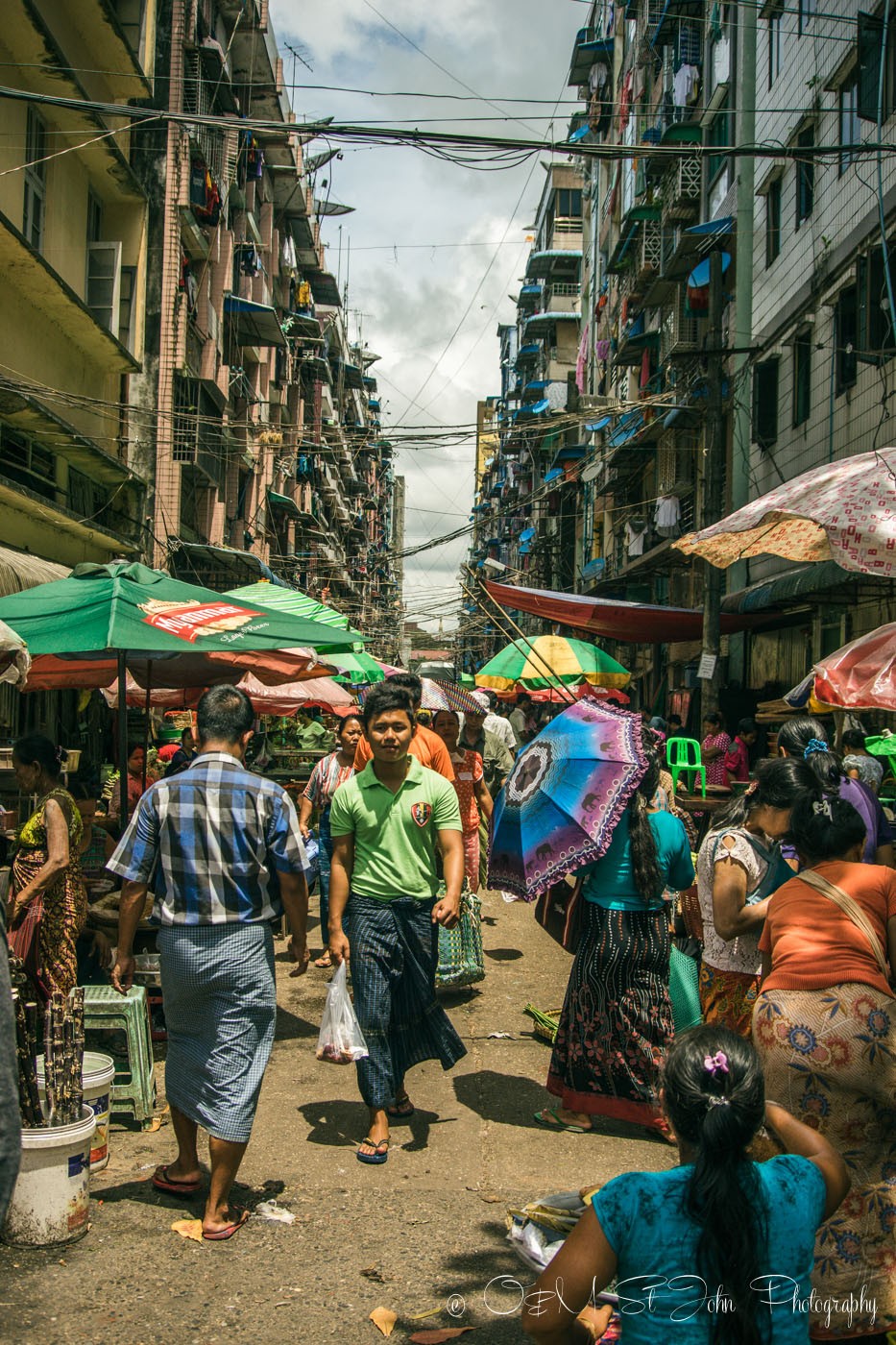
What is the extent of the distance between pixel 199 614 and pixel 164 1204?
126 inches

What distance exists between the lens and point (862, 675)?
569 cm

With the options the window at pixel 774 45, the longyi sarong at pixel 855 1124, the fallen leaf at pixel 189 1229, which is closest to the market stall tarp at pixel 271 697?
the fallen leaf at pixel 189 1229

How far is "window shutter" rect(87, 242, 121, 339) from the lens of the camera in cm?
1891

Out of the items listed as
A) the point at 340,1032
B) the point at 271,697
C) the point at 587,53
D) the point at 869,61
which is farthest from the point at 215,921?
the point at 587,53

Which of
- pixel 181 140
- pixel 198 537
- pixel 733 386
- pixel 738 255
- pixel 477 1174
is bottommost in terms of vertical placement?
pixel 477 1174

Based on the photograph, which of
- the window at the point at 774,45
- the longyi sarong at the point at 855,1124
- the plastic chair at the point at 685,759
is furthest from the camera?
the window at the point at 774,45

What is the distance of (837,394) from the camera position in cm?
1495

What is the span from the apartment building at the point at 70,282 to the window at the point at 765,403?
33.6ft

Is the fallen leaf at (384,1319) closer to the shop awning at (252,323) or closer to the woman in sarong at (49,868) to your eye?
the woman in sarong at (49,868)

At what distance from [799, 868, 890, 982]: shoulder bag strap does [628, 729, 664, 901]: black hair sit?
161cm

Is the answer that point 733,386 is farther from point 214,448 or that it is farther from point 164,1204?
point 164,1204

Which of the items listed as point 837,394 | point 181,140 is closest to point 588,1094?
point 837,394

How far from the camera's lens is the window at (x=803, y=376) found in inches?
651

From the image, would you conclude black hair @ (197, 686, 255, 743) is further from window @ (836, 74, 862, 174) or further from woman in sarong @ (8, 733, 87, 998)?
window @ (836, 74, 862, 174)
